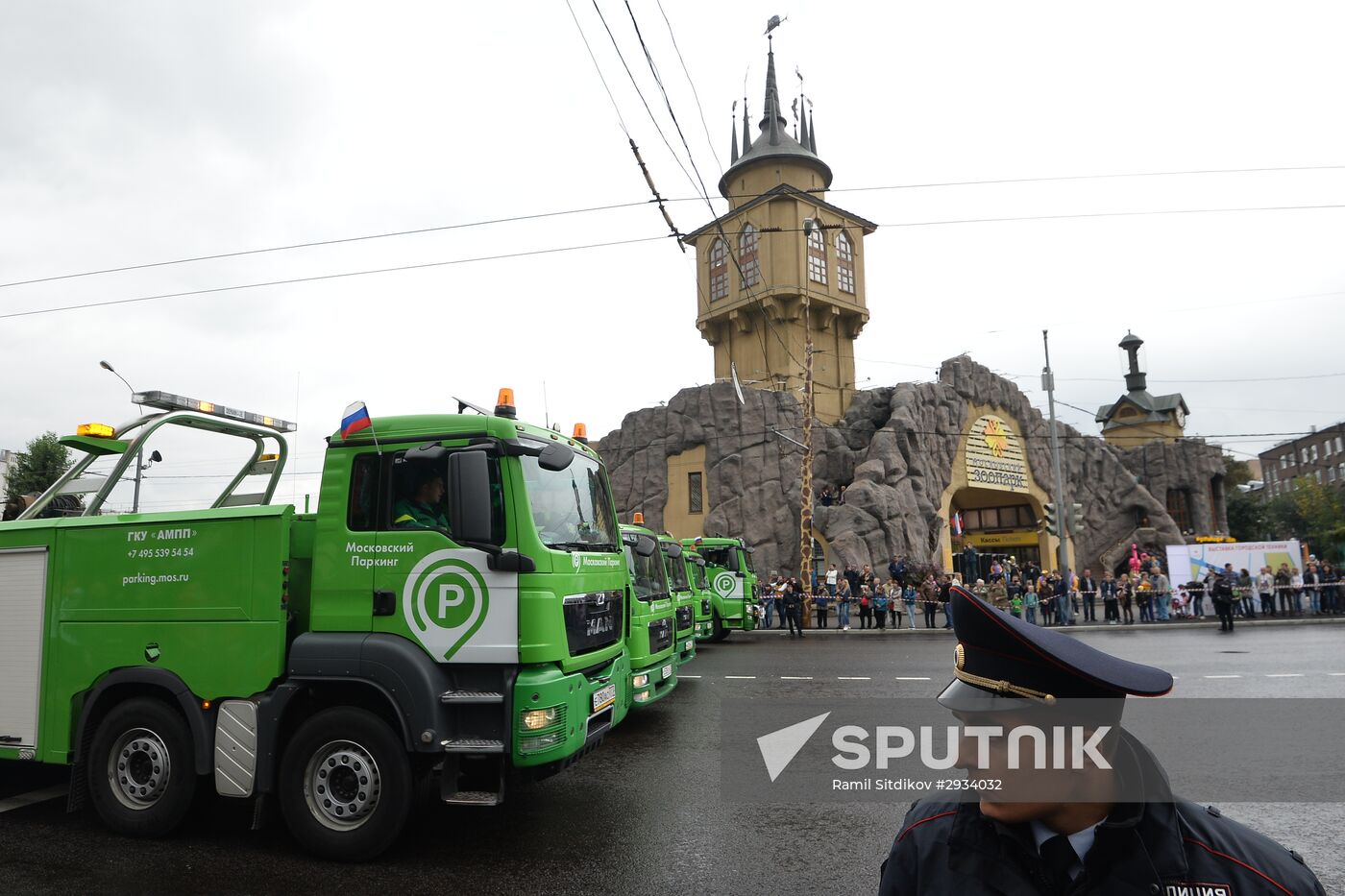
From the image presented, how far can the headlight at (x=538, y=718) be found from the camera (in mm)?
5172

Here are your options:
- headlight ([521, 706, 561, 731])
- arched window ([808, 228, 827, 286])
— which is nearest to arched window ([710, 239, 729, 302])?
arched window ([808, 228, 827, 286])

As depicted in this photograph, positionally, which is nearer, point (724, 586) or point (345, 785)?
point (345, 785)

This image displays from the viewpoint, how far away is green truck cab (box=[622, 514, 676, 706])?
29.4 ft

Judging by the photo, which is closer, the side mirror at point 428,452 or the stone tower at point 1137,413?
the side mirror at point 428,452

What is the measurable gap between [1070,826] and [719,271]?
3806 cm

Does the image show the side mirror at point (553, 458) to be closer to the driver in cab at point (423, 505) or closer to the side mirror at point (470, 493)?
the side mirror at point (470, 493)

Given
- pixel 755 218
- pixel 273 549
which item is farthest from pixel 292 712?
pixel 755 218

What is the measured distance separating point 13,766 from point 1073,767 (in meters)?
10.4

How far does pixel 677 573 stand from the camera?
50.0 feet

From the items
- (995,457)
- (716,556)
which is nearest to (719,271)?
(995,457)

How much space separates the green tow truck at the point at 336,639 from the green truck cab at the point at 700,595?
464 inches

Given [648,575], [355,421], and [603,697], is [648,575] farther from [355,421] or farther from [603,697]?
[355,421]

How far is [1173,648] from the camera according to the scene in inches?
645

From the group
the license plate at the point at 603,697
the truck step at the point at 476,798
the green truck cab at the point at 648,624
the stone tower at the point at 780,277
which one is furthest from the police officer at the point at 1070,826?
the stone tower at the point at 780,277
